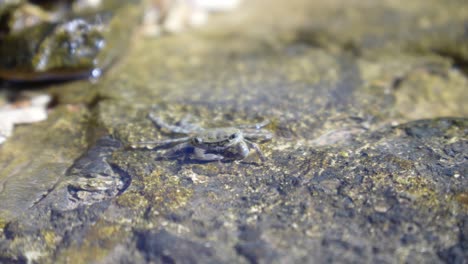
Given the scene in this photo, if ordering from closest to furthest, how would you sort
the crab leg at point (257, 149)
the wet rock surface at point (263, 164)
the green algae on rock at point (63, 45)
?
the wet rock surface at point (263, 164), the crab leg at point (257, 149), the green algae on rock at point (63, 45)

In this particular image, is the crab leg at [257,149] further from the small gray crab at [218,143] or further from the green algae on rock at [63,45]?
the green algae on rock at [63,45]

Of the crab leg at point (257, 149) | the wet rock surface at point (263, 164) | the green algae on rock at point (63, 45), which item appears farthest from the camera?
the green algae on rock at point (63, 45)

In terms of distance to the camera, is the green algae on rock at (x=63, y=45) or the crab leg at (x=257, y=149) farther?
the green algae on rock at (x=63, y=45)

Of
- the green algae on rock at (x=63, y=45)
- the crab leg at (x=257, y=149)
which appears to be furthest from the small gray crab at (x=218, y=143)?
the green algae on rock at (x=63, y=45)

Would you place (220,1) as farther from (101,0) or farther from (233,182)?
(233,182)

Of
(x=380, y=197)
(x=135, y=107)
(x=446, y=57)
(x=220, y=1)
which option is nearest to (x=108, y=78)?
(x=135, y=107)

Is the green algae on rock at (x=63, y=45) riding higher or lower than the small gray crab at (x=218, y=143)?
higher

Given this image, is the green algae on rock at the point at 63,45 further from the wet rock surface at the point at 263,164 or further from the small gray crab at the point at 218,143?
the small gray crab at the point at 218,143

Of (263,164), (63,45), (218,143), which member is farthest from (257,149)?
(63,45)
